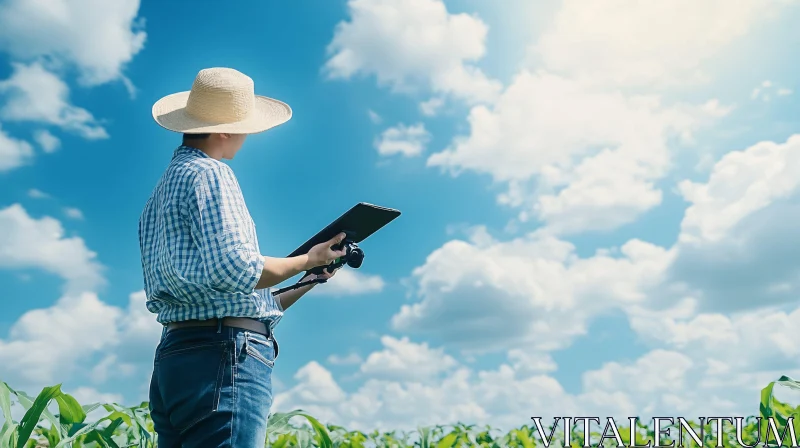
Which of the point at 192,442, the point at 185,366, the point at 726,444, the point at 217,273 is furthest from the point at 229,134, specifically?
the point at 726,444

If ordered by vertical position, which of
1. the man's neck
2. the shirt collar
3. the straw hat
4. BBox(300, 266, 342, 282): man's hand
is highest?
the straw hat

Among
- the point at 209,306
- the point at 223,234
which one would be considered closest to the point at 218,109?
the point at 223,234

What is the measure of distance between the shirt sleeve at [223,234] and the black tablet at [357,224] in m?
0.31

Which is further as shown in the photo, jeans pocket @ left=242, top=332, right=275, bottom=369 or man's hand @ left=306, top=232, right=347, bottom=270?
man's hand @ left=306, top=232, right=347, bottom=270

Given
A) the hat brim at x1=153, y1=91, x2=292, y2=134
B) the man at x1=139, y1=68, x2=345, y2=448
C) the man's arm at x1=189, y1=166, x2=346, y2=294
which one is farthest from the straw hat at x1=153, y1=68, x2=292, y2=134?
the man's arm at x1=189, y1=166, x2=346, y2=294

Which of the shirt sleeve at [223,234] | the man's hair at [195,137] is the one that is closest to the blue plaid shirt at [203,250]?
the shirt sleeve at [223,234]

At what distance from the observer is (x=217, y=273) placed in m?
2.06

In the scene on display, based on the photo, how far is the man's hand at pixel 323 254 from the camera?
2.31 metres

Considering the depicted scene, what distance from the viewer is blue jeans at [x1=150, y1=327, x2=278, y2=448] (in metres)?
2.10

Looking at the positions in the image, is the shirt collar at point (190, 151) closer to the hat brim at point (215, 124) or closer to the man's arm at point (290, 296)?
the hat brim at point (215, 124)

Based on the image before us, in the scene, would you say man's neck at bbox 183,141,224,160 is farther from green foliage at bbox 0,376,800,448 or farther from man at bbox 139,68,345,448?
green foliage at bbox 0,376,800,448

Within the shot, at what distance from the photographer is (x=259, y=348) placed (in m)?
2.21

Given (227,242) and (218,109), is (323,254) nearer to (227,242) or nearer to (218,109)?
(227,242)

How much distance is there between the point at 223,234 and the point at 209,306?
0.73 feet
